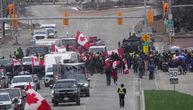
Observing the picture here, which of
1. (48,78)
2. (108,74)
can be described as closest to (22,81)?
(108,74)

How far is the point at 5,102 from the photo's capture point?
1625 inches

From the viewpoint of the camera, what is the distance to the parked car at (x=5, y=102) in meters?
40.2

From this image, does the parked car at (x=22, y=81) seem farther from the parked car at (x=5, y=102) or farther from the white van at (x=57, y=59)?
the parked car at (x=5, y=102)

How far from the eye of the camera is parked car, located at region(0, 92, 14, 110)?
Answer: 4025 cm

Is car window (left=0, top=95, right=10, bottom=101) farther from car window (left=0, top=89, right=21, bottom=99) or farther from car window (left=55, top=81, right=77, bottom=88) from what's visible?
car window (left=55, top=81, right=77, bottom=88)

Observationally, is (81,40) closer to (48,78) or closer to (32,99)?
(48,78)

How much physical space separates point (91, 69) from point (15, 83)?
13.2 m

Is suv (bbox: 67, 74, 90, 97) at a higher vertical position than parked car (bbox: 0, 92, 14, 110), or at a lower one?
lower

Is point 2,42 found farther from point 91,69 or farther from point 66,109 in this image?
point 66,109

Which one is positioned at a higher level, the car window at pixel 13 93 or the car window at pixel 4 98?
the car window at pixel 4 98

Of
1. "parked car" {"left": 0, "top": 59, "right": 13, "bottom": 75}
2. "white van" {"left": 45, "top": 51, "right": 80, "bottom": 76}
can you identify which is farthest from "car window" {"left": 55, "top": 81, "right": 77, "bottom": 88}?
"parked car" {"left": 0, "top": 59, "right": 13, "bottom": 75}

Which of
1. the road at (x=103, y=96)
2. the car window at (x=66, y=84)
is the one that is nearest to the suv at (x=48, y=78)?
the road at (x=103, y=96)

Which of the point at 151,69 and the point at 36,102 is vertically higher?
the point at 36,102

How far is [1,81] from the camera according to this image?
60125 millimetres
